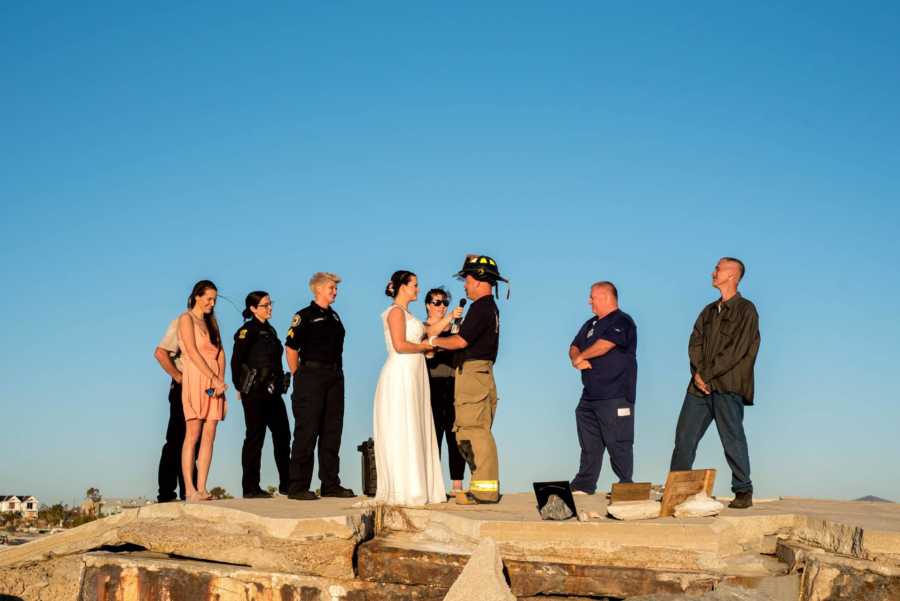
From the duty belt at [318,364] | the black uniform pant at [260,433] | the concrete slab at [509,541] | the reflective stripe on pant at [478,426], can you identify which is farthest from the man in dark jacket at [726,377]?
the black uniform pant at [260,433]

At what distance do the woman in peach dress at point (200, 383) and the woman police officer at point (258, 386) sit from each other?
25 cm

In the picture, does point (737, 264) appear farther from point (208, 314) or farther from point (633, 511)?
point (208, 314)

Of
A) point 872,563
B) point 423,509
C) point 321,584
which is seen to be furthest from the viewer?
point 423,509

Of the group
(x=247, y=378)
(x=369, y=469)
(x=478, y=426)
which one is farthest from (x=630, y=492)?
(x=247, y=378)

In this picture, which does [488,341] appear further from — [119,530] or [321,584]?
[119,530]

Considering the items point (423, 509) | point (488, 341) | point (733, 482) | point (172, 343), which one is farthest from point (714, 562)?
point (172, 343)

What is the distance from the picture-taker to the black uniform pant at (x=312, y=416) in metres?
10.1

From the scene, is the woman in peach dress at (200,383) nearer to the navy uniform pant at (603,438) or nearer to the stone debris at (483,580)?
the navy uniform pant at (603,438)

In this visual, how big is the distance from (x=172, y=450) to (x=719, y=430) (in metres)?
5.45

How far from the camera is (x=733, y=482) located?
8.89 metres

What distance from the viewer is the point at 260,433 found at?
10719 mm

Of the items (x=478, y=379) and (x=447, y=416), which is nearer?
(x=478, y=379)

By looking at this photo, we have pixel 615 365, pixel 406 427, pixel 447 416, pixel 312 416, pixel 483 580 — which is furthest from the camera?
pixel 447 416

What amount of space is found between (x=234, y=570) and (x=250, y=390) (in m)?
2.85
